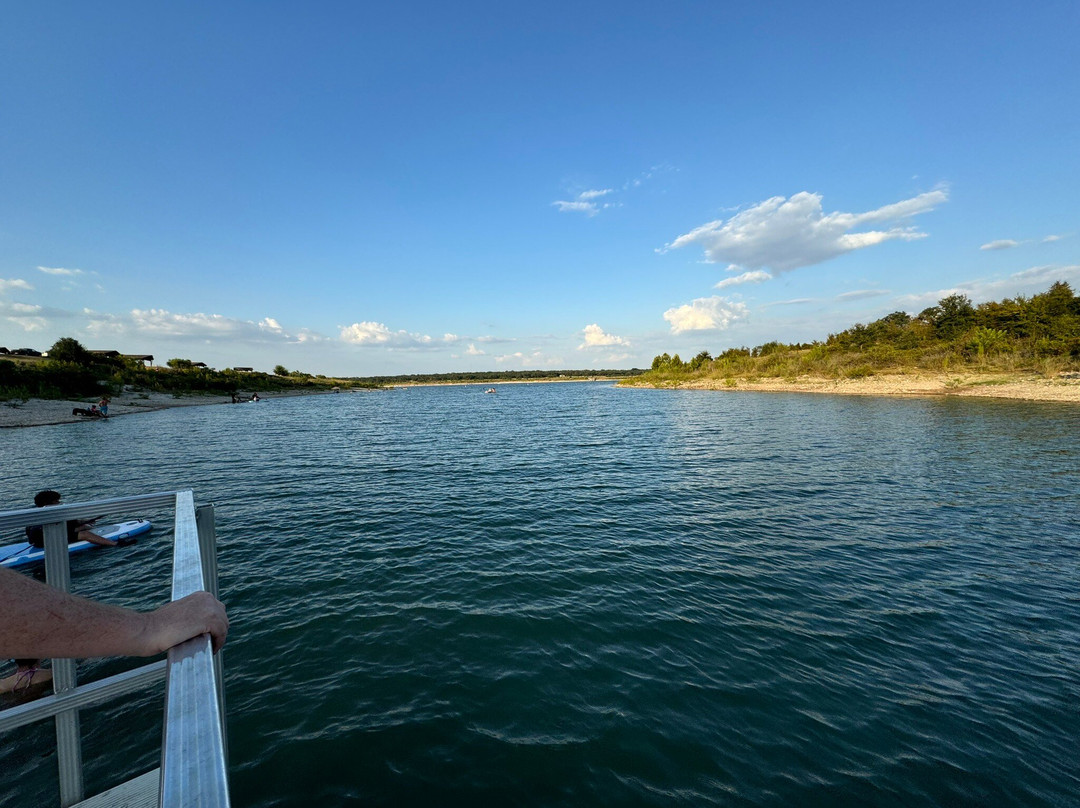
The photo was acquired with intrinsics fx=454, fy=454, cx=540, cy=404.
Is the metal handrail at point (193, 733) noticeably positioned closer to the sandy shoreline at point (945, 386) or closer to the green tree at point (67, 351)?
the sandy shoreline at point (945, 386)

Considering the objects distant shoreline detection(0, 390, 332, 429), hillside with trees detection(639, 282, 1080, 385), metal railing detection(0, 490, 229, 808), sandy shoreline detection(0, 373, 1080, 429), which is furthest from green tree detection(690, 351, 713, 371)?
metal railing detection(0, 490, 229, 808)

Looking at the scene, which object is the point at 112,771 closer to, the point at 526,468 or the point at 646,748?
the point at 646,748

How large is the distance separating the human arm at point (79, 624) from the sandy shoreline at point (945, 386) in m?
69.4

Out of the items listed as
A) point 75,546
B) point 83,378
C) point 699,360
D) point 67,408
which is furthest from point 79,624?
point 699,360

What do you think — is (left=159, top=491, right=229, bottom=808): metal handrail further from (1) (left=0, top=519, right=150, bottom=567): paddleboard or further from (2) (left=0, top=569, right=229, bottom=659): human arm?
(1) (left=0, top=519, right=150, bottom=567): paddleboard

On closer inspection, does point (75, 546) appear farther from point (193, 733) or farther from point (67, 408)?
point (67, 408)

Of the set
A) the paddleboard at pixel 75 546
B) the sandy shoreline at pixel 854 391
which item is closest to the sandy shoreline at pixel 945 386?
the sandy shoreline at pixel 854 391

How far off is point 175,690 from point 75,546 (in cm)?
1714

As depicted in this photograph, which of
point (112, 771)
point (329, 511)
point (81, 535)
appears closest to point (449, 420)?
point (329, 511)

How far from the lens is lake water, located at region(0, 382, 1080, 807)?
6477mm

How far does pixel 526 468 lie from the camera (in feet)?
83.0

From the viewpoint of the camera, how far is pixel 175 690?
1.83 m

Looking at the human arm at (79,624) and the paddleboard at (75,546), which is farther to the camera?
the paddleboard at (75,546)

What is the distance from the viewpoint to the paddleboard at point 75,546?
1230 cm
